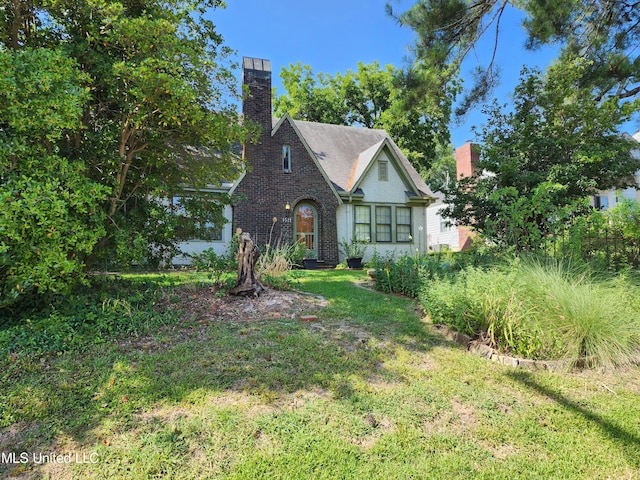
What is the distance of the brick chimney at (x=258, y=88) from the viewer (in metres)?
13.3

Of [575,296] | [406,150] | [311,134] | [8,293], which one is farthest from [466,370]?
[406,150]

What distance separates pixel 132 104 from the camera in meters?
4.67

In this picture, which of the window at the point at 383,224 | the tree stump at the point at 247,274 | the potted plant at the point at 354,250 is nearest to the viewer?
the tree stump at the point at 247,274

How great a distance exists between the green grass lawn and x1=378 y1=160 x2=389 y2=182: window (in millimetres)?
12049

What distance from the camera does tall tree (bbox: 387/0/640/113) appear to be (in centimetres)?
709

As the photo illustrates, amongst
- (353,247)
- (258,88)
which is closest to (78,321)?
(353,247)

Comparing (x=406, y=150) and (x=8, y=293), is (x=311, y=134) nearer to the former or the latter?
(x=406, y=150)

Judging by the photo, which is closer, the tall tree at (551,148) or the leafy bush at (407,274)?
the leafy bush at (407,274)

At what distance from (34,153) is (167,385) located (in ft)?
10.1

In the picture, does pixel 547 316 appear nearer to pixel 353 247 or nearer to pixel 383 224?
pixel 353 247

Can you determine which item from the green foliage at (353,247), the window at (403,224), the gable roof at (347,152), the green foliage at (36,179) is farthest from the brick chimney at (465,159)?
the green foliage at (36,179)

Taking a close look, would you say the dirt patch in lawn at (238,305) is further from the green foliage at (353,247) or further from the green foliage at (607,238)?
the green foliage at (353,247)

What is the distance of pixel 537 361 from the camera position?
11.9 ft

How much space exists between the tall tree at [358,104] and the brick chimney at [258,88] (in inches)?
440
